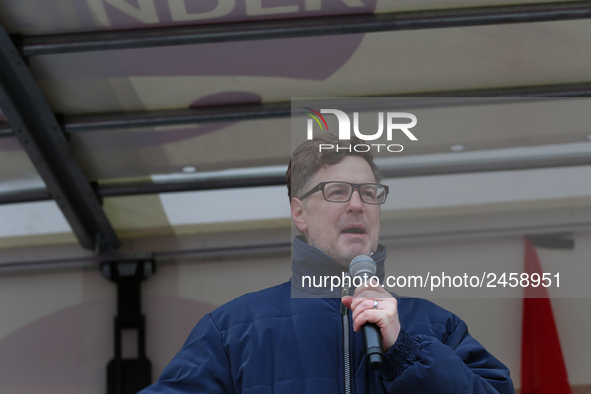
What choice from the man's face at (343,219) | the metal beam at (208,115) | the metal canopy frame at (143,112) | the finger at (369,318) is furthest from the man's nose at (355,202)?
the metal beam at (208,115)

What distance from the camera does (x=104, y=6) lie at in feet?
9.11

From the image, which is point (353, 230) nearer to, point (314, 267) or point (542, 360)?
point (314, 267)

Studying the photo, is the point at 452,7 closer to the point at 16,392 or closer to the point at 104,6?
the point at 104,6

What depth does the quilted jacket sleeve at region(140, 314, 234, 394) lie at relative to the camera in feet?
3.99

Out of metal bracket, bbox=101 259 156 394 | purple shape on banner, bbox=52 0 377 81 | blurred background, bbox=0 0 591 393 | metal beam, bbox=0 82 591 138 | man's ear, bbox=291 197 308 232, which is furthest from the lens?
metal bracket, bbox=101 259 156 394

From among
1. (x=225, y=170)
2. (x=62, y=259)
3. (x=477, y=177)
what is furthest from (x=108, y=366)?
(x=477, y=177)

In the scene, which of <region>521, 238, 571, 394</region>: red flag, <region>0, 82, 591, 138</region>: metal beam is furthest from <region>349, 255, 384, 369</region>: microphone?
<region>521, 238, 571, 394</region>: red flag

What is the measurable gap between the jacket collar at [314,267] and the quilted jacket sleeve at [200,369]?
22 cm

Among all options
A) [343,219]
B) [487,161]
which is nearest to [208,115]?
[487,161]

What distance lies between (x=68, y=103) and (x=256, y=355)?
8.83ft

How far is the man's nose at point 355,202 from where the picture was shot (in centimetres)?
124

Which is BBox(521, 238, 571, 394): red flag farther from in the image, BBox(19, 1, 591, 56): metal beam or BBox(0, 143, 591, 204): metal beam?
BBox(0, 143, 591, 204): metal beam

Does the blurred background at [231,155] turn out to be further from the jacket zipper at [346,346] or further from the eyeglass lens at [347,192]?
the jacket zipper at [346,346]

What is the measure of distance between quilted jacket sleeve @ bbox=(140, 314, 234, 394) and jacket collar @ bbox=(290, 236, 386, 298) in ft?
0.71
